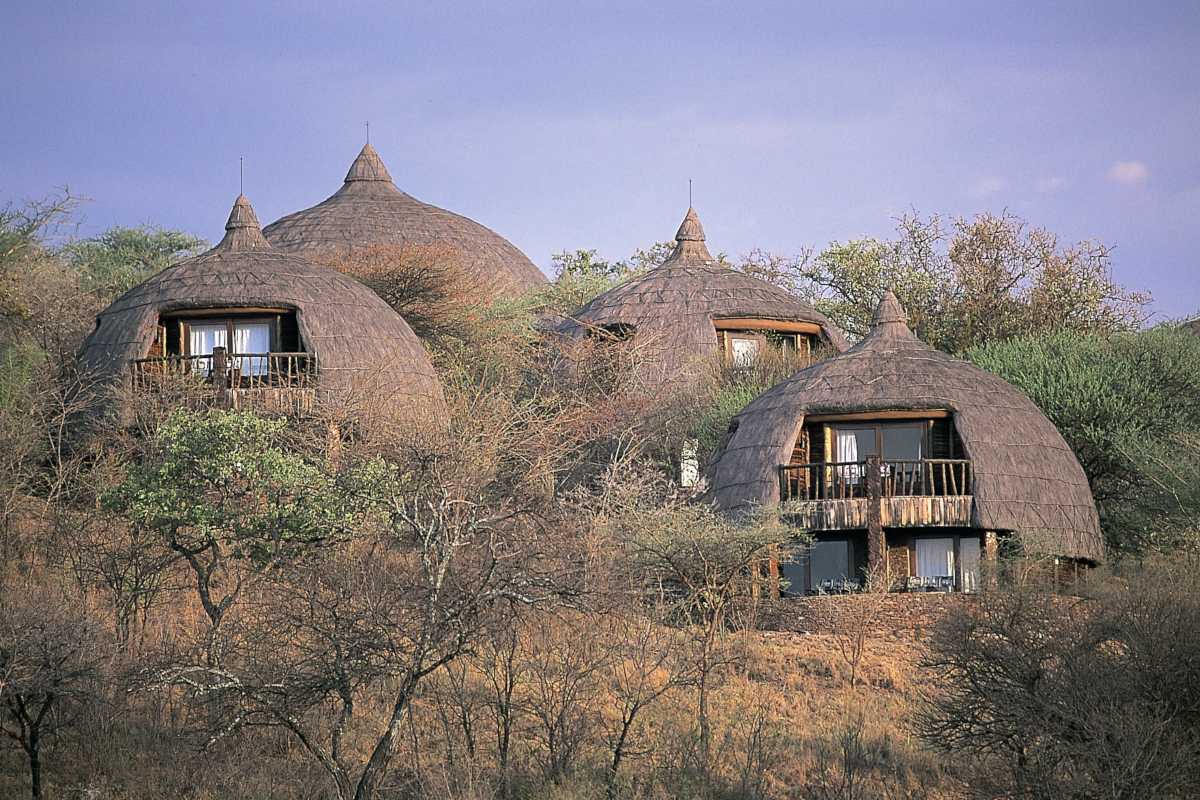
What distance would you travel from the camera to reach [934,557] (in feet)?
94.5

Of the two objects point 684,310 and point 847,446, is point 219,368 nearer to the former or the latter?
point 684,310

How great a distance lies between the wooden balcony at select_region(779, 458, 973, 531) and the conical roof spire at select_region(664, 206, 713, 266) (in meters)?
10.4

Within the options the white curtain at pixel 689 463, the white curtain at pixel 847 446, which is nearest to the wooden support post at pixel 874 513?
the white curtain at pixel 847 446

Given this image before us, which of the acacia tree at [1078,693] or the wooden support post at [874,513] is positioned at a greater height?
the wooden support post at [874,513]

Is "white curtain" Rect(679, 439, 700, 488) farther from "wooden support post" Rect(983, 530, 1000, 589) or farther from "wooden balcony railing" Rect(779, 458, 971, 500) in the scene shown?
"wooden support post" Rect(983, 530, 1000, 589)

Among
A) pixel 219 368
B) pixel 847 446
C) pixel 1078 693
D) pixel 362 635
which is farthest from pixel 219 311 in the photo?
pixel 1078 693

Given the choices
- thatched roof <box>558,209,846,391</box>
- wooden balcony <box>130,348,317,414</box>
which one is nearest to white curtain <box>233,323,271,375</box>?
wooden balcony <box>130,348,317,414</box>

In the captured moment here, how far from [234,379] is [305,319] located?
5.79 ft

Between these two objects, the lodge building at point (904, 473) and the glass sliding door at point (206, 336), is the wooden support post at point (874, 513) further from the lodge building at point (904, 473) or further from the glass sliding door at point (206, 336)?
the glass sliding door at point (206, 336)

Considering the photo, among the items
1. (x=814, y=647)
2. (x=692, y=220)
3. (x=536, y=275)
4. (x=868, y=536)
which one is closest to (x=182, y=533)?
(x=814, y=647)

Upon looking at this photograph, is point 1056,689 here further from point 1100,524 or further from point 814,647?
point 1100,524

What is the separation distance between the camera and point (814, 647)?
81.5 ft

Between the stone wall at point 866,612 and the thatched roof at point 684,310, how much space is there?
332 inches

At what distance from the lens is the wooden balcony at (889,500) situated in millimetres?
27453
